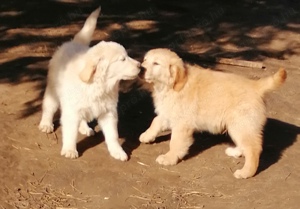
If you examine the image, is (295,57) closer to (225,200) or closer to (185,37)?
(185,37)

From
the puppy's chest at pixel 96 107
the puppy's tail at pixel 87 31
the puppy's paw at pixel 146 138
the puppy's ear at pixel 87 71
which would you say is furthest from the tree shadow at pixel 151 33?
the puppy's tail at pixel 87 31

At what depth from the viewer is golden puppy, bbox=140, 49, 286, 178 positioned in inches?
232

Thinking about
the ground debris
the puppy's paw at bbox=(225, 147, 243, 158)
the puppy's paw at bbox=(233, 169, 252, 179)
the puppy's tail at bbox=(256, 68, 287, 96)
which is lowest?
the puppy's paw at bbox=(225, 147, 243, 158)

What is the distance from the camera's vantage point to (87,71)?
554cm

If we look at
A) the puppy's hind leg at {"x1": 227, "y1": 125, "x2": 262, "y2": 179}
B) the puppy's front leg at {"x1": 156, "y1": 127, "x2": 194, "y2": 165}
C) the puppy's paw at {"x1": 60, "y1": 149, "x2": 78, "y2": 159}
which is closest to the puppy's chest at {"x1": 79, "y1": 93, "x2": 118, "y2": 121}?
the puppy's paw at {"x1": 60, "y1": 149, "x2": 78, "y2": 159}

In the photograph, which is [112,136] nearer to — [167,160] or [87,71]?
[167,160]

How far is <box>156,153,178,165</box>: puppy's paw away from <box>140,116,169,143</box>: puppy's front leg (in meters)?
0.40

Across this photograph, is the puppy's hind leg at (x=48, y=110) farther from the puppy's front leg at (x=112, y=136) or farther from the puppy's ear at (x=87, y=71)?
the puppy's ear at (x=87, y=71)

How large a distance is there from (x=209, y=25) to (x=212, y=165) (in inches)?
263

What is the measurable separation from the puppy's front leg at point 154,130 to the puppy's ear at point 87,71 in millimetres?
1117

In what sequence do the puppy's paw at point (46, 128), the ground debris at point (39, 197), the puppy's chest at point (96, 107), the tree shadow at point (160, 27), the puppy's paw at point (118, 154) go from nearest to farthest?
the ground debris at point (39, 197)
the puppy's chest at point (96, 107)
the puppy's paw at point (118, 154)
the puppy's paw at point (46, 128)
the tree shadow at point (160, 27)

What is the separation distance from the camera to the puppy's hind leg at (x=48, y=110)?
6.36m

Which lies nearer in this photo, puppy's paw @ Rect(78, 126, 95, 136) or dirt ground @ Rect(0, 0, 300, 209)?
dirt ground @ Rect(0, 0, 300, 209)

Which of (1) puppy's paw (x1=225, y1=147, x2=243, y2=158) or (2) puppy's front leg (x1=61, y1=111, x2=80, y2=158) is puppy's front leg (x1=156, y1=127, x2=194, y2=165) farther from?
(2) puppy's front leg (x1=61, y1=111, x2=80, y2=158)
